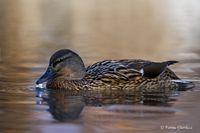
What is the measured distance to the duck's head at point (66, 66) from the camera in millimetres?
8672

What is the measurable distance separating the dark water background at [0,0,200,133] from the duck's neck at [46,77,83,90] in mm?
373

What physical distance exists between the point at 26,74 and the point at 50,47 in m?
6.58

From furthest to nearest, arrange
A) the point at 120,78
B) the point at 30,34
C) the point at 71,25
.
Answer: the point at 71,25, the point at 30,34, the point at 120,78

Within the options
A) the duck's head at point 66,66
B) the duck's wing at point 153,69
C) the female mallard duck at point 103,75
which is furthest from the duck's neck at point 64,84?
the duck's wing at point 153,69

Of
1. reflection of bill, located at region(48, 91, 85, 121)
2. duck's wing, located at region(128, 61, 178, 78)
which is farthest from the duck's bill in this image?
duck's wing, located at region(128, 61, 178, 78)

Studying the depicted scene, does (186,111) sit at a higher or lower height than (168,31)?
lower

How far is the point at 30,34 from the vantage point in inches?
850

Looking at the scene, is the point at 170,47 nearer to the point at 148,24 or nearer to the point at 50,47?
the point at 50,47

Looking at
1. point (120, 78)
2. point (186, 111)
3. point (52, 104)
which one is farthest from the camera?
point (120, 78)

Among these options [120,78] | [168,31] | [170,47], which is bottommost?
[120,78]

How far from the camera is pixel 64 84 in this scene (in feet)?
28.7

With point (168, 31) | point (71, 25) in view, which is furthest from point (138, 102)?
point (71, 25)

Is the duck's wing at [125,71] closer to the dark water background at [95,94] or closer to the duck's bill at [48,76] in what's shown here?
the dark water background at [95,94]

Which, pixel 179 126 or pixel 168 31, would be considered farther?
pixel 168 31
